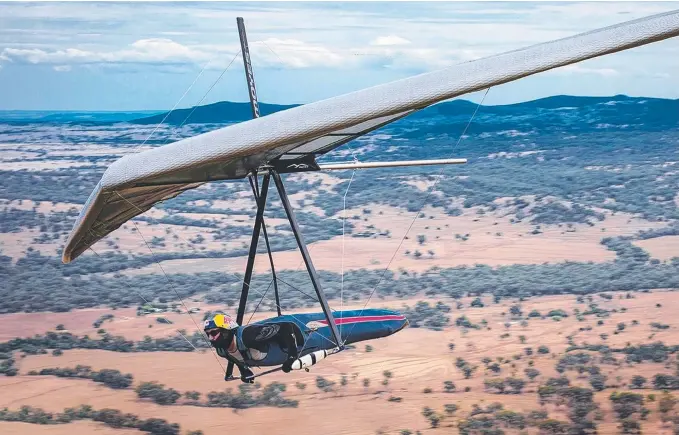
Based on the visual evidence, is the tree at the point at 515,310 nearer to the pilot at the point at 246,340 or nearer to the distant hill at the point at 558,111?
the pilot at the point at 246,340

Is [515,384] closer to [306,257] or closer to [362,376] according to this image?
[362,376]

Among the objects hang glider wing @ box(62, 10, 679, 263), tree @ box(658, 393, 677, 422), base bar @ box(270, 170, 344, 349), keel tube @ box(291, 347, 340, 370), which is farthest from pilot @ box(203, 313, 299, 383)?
tree @ box(658, 393, 677, 422)

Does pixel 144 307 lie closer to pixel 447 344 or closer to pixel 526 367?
pixel 447 344

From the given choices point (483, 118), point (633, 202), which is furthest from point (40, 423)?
point (483, 118)

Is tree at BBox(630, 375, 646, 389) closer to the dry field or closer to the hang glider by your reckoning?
the dry field

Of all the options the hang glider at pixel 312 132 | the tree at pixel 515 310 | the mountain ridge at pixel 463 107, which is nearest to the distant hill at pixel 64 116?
the mountain ridge at pixel 463 107

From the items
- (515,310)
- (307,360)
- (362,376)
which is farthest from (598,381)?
(307,360)

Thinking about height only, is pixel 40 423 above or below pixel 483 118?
below
